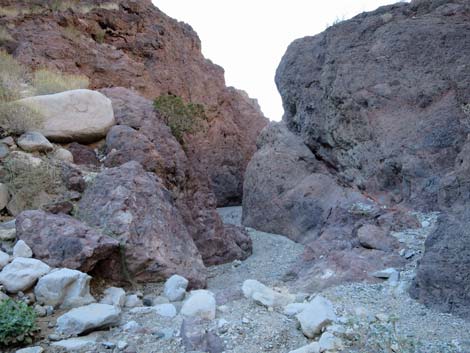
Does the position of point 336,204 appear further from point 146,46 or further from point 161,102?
point 146,46

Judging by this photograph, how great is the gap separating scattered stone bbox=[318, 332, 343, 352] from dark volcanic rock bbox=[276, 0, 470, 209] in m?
3.30

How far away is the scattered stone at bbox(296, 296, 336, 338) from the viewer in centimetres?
274

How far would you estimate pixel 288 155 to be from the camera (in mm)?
7953

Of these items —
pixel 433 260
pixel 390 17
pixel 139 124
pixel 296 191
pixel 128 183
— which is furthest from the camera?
pixel 296 191

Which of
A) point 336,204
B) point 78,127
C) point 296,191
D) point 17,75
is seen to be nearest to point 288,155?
point 296,191

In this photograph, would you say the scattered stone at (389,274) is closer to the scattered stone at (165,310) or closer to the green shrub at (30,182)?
the scattered stone at (165,310)

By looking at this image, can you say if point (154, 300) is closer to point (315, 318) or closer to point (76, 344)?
point (76, 344)

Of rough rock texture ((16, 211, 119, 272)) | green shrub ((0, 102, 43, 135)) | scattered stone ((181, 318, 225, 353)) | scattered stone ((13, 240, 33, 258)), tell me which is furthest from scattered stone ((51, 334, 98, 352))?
green shrub ((0, 102, 43, 135))

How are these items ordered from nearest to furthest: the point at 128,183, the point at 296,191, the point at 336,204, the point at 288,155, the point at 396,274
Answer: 1. the point at 396,274
2. the point at 128,183
3. the point at 336,204
4. the point at 296,191
5. the point at 288,155

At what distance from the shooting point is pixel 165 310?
3.19m

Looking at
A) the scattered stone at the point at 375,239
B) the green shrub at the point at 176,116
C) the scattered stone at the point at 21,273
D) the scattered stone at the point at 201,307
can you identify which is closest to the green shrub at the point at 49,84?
the green shrub at the point at 176,116

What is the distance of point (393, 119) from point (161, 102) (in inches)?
136

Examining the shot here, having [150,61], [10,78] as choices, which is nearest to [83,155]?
[10,78]

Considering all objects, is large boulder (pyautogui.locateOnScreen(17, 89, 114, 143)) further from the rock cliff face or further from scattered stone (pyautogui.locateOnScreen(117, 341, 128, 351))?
scattered stone (pyautogui.locateOnScreen(117, 341, 128, 351))
